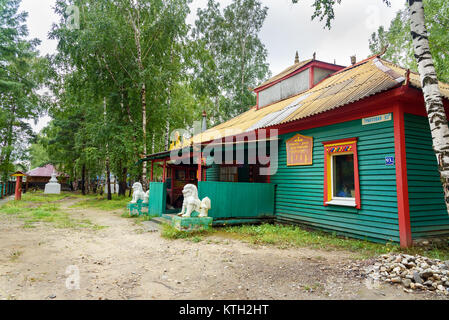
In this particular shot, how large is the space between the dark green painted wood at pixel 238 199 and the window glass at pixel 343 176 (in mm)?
2275

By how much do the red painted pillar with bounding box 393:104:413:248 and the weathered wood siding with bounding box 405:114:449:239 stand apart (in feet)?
0.75

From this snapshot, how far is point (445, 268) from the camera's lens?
3.45 m

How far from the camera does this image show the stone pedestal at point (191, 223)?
22.9 feet

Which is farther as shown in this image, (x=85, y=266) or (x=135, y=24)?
(x=135, y=24)

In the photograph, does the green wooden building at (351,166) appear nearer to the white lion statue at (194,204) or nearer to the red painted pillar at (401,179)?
the red painted pillar at (401,179)

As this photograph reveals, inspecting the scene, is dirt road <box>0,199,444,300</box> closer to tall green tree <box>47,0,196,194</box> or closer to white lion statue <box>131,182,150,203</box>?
white lion statue <box>131,182,150,203</box>

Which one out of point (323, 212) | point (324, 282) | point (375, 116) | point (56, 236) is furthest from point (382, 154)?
point (56, 236)

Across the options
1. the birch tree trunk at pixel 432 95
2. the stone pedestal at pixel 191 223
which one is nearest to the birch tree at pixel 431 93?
the birch tree trunk at pixel 432 95

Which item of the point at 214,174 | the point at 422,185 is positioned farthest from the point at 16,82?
the point at 422,185

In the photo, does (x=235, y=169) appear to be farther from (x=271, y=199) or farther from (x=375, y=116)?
(x=375, y=116)

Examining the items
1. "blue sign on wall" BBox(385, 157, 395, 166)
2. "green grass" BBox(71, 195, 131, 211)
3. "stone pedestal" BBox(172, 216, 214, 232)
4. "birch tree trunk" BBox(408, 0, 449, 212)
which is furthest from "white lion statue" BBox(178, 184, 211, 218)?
"green grass" BBox(71, 195, 131, 211)

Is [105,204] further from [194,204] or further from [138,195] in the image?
[194,204]

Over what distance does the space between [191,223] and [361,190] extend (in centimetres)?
445

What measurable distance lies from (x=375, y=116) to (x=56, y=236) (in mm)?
8632
